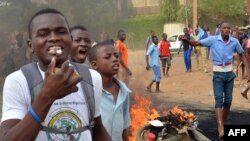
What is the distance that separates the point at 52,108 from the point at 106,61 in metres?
1.52

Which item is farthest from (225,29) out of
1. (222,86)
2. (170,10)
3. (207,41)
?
(170,10)

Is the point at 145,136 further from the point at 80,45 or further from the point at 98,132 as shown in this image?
the point at 98,132

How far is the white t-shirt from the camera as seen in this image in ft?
5.74

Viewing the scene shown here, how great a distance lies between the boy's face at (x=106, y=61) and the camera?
10.7ft

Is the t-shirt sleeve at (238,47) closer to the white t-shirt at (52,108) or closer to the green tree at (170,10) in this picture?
the white t-shirt at (52,108)

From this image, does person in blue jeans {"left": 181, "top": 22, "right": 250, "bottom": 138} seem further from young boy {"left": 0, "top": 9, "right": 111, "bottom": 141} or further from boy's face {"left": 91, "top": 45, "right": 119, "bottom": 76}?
young boy {"left": 0, "top": 9, "right": 111, "bottom": 141}

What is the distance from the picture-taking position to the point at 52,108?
1776 millimetres

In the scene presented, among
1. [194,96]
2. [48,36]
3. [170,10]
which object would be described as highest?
[48,36]

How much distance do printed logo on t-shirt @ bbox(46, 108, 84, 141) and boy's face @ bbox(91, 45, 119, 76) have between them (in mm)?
1426

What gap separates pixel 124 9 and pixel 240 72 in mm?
3706

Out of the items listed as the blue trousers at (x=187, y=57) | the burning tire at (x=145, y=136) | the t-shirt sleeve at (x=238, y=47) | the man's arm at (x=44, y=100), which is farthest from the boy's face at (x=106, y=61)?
the blue trousers at (x=187, y=57)

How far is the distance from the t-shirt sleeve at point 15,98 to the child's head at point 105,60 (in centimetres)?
149

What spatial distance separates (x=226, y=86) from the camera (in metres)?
6.84

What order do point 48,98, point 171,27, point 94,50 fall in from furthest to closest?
point 171,27, point 94,50, point 48,98
